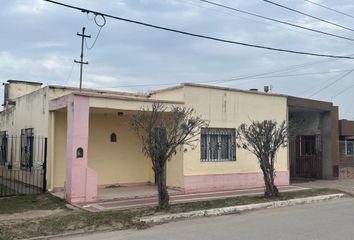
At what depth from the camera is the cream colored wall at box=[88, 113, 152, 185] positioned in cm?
1750

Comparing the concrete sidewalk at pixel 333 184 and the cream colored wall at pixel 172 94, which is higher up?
the cream colored wall at pixel 172 94

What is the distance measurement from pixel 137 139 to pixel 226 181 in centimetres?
396

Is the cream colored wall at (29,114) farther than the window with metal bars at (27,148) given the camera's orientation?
No

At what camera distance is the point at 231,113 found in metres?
18.2

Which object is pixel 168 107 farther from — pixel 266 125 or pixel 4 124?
pixel 4 124

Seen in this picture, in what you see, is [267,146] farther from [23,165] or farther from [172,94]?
[23,165]

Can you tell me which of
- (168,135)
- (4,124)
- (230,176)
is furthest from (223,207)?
(4,124)

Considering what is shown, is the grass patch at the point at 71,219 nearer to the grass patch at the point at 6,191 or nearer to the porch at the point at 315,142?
the grass patch at the point at 6,191

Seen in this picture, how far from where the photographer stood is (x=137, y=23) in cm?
1322

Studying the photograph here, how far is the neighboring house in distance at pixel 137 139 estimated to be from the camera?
53.4ft

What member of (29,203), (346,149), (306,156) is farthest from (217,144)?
(346,149)

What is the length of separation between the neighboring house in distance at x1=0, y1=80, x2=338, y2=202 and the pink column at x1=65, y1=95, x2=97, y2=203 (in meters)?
0.40

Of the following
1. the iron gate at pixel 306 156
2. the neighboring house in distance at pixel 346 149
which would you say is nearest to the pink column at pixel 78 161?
the iron gate at pixel 306 156

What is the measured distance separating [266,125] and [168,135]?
4351mm
